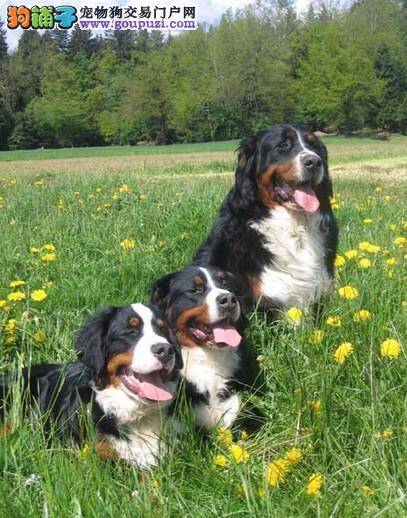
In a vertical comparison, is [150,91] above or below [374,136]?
above

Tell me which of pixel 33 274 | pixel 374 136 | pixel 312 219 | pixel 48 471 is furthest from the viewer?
pixel 374 136

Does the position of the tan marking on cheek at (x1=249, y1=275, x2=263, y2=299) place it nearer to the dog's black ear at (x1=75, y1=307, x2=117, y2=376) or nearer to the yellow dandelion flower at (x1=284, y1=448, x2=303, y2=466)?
the dog's black ear at (x1=75, y1=307, x2=117, y2=376)

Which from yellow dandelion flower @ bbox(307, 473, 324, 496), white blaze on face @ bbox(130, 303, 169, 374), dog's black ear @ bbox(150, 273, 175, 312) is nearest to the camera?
yellow dandelion flower @ bbox(307, 473, 324, 496)

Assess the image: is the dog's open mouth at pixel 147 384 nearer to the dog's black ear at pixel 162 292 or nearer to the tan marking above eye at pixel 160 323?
the tan marking above eye at pixel 160 323

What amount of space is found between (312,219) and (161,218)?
259 centimetres

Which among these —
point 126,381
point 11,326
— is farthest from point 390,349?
point 11,326

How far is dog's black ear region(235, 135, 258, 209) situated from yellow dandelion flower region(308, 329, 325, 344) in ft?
4.86

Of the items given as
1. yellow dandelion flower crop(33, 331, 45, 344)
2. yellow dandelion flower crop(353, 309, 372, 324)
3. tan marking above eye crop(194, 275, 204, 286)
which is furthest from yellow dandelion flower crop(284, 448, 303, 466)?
yellow dandelion flower crop(33, 331, 45, 344)

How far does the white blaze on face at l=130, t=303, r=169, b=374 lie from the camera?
2785mm

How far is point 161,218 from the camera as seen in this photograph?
6555mm

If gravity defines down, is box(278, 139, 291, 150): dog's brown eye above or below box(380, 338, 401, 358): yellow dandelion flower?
above

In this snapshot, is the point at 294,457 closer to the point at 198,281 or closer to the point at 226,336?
the point at 226,336

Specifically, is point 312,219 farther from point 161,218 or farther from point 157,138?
point 157,138

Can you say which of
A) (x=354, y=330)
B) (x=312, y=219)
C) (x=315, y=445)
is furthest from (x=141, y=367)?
(x=312, y=219)
